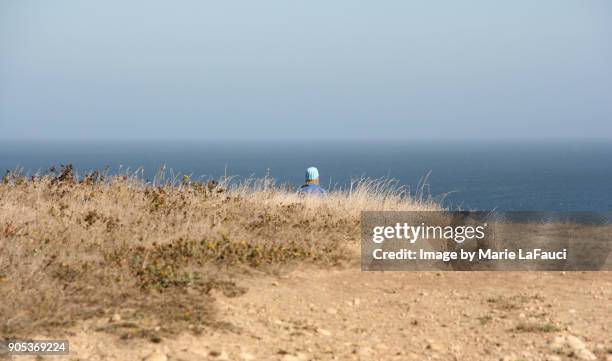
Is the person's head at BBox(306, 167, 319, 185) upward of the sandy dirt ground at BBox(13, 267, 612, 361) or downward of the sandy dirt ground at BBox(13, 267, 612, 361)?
upward

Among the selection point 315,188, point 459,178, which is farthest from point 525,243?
point 459,178

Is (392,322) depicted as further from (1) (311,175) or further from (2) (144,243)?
(1) (311,175)

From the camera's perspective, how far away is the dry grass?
271 inches

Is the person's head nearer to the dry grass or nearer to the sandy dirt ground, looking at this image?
the dry grass

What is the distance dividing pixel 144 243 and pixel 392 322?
3.73 meters

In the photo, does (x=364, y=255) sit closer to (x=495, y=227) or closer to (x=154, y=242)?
(x=154, y=242)

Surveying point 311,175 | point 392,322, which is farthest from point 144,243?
point 311,175

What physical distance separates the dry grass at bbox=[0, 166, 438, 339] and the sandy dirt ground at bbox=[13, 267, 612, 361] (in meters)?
0.30

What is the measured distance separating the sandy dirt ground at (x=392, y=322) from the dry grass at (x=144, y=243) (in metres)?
0.30

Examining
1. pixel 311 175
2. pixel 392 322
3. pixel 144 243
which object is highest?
pixel 311 175

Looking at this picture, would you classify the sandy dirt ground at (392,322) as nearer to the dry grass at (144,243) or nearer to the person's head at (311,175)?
the dry grass at (144,243)

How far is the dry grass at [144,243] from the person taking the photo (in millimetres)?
6891

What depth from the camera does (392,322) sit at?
284 inches

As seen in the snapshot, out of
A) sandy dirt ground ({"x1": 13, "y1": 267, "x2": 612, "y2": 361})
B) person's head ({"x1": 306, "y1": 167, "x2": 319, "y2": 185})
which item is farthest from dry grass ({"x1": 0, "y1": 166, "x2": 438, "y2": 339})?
person's head ({"x1": 306, "y1": 167, "x2": 319, "y2": 185})
